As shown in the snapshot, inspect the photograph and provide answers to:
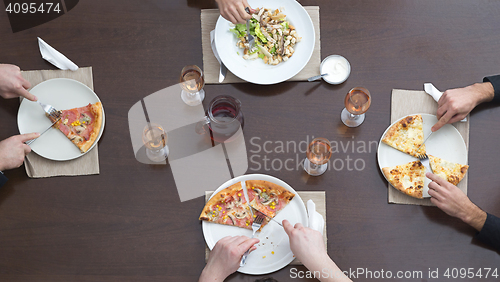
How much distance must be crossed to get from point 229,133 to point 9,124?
3.88ft

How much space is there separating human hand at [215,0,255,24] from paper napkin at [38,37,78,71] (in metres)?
0.85

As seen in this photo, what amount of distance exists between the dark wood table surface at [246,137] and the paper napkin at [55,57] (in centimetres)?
5

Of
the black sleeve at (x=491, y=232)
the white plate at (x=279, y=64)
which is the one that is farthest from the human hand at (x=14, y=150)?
the black sleeve at (x=491, y=232)

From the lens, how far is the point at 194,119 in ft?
6.32

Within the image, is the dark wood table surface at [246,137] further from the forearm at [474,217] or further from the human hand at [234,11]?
the human hand at [234,11]

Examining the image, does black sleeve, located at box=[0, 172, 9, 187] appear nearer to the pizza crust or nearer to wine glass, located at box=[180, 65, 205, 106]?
the pizza crust

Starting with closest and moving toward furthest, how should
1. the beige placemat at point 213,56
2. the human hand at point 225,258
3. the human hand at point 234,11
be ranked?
the human hand at point 225,258
the human hand at point 234,11
the beige placemat at point 213,56

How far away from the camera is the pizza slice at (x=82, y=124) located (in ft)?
6.11

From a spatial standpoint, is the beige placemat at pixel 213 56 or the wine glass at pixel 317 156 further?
the beige placemat at pixel 213 56

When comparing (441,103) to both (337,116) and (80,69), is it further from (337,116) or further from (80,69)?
(80,69)

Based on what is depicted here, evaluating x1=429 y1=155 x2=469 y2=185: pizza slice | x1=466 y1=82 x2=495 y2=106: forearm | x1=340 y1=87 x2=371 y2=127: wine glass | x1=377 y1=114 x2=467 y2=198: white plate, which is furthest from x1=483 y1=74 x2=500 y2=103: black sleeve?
x1=340 y1=87 x2=371 y2=127: wine glass

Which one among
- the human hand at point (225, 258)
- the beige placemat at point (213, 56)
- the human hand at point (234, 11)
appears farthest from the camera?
the beige placemat at point (213, 56)

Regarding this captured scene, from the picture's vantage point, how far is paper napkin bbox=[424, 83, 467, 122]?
6.19ft

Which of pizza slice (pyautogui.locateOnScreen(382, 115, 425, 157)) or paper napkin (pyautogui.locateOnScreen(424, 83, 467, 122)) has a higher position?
paper napkin (pyautogui.locateOnScreen(424, 83, 467, 122))
